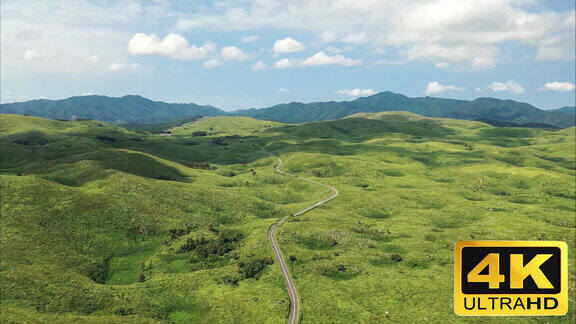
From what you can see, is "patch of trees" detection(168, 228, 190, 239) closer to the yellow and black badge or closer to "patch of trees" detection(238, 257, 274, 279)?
"patch of trees" detection(238, 257, 274, 279)

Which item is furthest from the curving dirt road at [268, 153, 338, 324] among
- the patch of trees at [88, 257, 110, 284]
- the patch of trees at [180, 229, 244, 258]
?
the patch of trees at [88, 257, 110, 284]

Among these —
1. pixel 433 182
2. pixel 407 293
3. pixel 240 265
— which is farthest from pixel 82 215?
pixel 433 182

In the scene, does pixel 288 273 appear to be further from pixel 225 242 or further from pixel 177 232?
pixel 177 232

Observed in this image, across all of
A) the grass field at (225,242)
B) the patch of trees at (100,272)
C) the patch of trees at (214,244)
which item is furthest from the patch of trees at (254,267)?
the patch of trees at (100,272)

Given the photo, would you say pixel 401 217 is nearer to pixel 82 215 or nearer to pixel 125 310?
pixel 125 310

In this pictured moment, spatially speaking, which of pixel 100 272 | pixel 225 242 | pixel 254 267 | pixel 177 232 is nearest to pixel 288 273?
pixel 254 267

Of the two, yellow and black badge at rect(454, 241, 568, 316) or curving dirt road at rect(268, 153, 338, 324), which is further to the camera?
curving dirt road at rect(268, 153, 338, 324)
